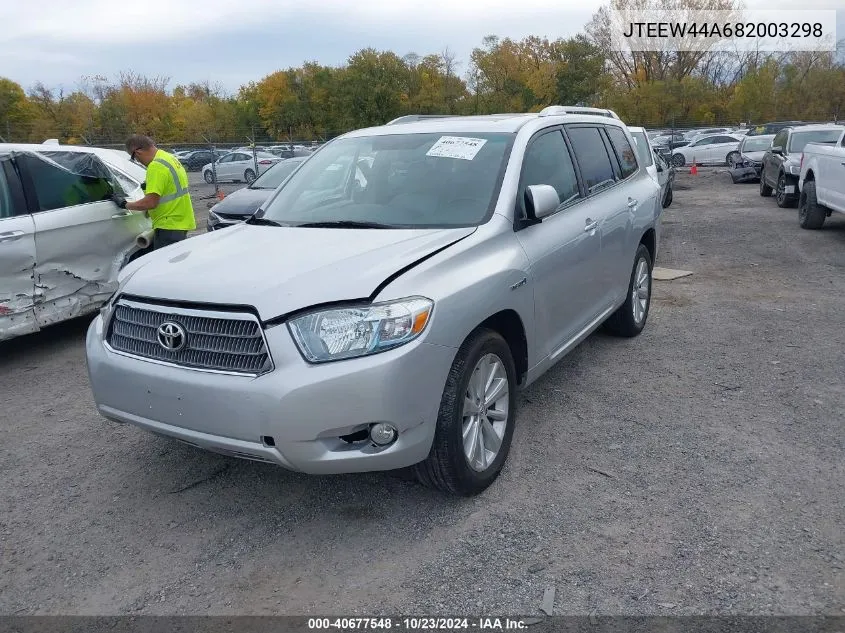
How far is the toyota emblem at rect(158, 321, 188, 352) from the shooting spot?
3.18 m

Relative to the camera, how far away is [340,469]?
3.06 metres

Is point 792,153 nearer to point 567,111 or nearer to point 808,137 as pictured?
point 808,137

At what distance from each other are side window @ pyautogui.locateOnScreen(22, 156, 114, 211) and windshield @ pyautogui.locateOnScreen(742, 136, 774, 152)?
2107cm

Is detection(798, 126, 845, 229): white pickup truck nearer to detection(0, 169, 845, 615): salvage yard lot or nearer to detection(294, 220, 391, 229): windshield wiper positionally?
detection(0, 169, 845, 615): salvage yard lot

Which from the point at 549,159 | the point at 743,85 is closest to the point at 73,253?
the point at 549,159

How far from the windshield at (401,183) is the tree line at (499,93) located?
1704 inches

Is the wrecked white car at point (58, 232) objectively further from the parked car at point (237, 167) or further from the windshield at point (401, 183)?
the parked car at point (237, 167)

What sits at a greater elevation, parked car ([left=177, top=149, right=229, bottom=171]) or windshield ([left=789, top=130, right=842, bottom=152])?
parked car ([left=177, top=149, right=229, bottom=171])

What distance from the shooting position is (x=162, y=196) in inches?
264

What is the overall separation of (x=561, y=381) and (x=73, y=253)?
4.39m

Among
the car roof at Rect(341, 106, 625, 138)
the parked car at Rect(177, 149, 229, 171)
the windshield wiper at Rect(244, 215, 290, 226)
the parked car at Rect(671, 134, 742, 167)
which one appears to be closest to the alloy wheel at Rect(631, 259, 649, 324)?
the car roof at Rect(341, 106, 625, 138)

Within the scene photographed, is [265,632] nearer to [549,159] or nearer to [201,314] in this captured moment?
[201,314]

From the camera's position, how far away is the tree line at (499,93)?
52062 millimetres

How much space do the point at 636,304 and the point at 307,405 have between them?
395 centimetres
